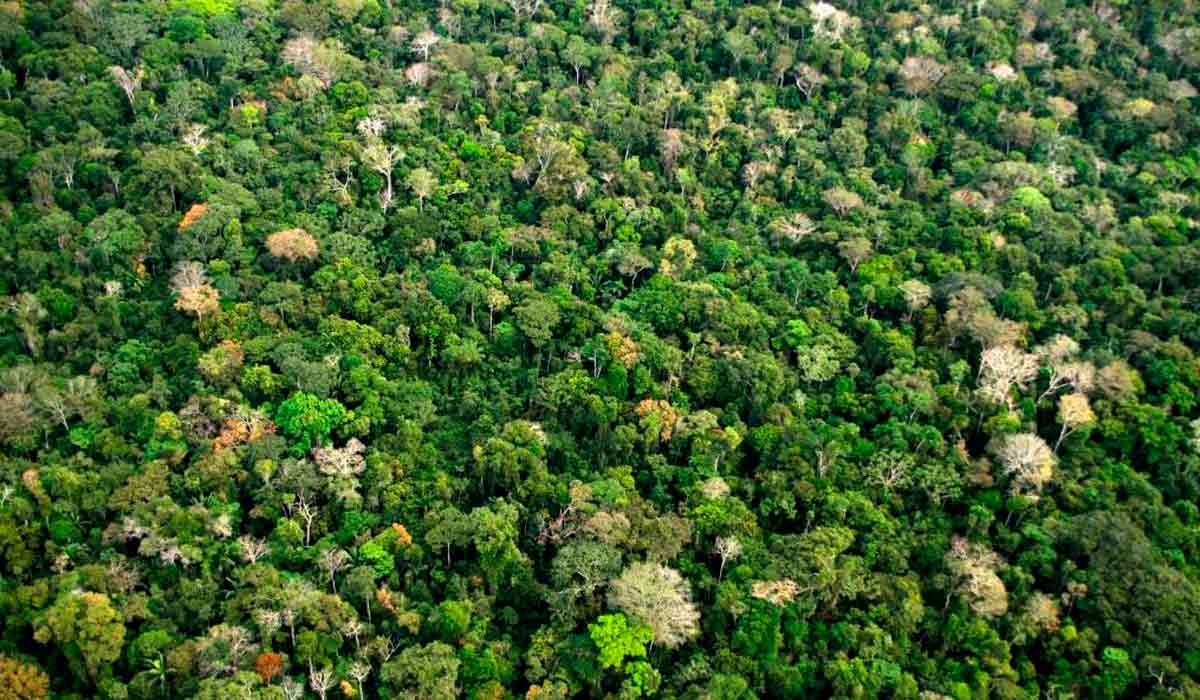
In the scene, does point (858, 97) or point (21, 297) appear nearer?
point (21, 297)

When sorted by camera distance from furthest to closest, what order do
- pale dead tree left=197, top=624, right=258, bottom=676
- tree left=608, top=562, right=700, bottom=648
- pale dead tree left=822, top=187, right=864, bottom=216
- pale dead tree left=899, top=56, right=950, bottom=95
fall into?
pale dead tree left=899, top=56, right=950, bottom=95 < pale dead tree left=822, top=187, right=864, bottom=216 < tree left=608, top=562, right=700, bottom=648 < pale dead tree left=197, top=624, right=258, bottom=676

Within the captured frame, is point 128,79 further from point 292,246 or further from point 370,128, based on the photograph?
point 292,246

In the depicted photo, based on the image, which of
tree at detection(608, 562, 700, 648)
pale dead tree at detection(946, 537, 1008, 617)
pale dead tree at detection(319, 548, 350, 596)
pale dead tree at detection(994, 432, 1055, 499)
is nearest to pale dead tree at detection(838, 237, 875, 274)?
pale dead tree at detection(994, 432, 1055, 499)

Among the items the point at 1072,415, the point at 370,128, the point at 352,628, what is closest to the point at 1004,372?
the point at 1072,415

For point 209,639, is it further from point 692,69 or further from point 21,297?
point 692,69

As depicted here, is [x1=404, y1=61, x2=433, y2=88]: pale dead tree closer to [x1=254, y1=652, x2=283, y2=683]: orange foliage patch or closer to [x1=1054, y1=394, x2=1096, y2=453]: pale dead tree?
[x1=254, y1=652, x2=283, y2=683]: orange foliage patch

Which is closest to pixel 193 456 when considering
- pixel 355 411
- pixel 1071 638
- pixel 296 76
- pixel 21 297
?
pixel 355 411
